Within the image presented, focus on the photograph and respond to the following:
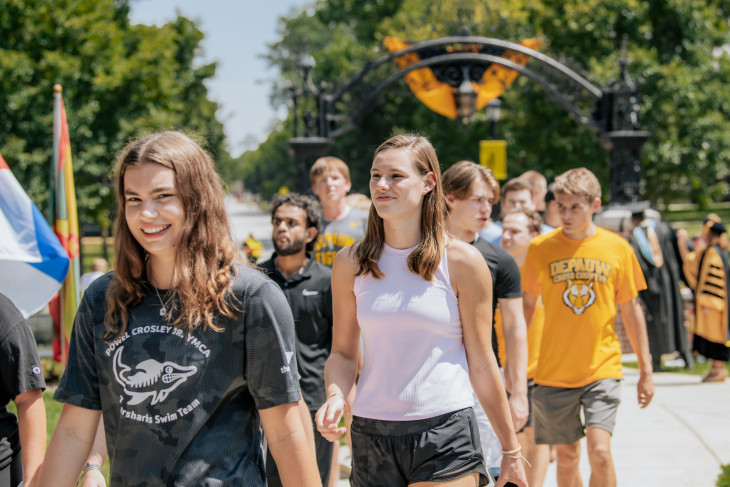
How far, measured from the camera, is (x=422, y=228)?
10.8 feet

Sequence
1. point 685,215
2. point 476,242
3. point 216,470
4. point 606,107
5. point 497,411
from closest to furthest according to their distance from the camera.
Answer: point 216,470, point 497,411, point 476,242, point 606,107, point 685,215

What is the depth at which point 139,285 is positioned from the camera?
234 centimetres

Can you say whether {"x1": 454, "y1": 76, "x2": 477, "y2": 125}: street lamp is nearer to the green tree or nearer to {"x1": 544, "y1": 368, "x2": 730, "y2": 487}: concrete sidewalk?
{"x1": 544, "y1": 368, "x2": 730, "y2": 487}: concrete sidewalk

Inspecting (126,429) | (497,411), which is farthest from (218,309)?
(497,411)

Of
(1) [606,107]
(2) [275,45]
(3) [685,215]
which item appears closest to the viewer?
(1) [606,107]

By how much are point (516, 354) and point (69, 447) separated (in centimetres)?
263

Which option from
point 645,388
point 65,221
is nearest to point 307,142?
point 65,221

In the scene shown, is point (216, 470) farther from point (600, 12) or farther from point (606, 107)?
point (600, 12)

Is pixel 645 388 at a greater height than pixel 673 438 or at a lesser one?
greater

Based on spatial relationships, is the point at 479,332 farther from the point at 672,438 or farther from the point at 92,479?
the point at 672,438

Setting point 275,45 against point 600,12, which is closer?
point 600,12

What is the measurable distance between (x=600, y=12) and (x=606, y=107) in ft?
57.3

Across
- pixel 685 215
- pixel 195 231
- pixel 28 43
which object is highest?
pixel 28 43

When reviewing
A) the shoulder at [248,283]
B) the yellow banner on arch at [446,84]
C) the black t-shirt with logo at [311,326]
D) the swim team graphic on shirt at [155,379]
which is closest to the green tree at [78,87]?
the yellow banner on arch at [446,84]
